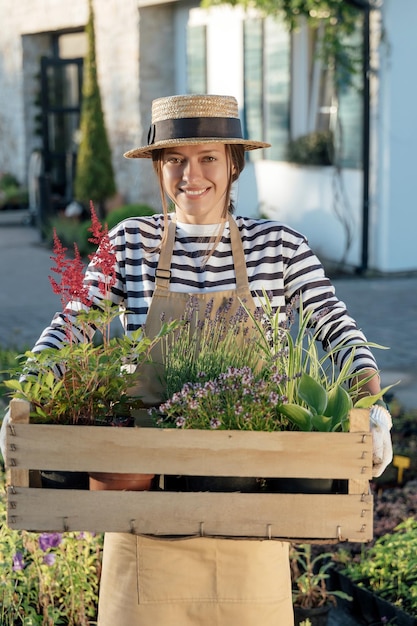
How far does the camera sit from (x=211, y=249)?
8.05 ft

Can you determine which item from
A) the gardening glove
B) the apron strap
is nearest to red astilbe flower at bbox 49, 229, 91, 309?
the apron strap

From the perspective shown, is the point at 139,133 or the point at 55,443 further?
the point at 139,133

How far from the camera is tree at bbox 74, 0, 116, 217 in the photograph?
1273cm

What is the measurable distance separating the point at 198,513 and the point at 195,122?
36.0 inches

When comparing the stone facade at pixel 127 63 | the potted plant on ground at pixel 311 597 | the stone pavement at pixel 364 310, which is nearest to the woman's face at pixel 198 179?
the potted plant on ground at pixel 311 597

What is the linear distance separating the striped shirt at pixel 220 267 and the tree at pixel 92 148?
34.5ft

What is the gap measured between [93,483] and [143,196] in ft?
38.1

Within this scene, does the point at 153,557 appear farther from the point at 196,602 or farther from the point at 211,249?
the point at 211,249

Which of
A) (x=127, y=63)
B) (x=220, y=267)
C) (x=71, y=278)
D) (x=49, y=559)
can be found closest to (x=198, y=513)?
(x=71, y=278)

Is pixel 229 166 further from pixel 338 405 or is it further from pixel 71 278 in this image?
pixel 338 405

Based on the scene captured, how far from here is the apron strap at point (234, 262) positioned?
241 cm

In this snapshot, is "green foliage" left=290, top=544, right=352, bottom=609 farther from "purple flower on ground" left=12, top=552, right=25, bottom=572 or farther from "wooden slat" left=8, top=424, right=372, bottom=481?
"wooden slat" left=8, top=424, right=372, bottom=481

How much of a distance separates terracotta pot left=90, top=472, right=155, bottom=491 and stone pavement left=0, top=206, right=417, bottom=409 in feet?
12.5


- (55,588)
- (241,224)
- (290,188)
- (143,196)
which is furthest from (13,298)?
(241,224)
